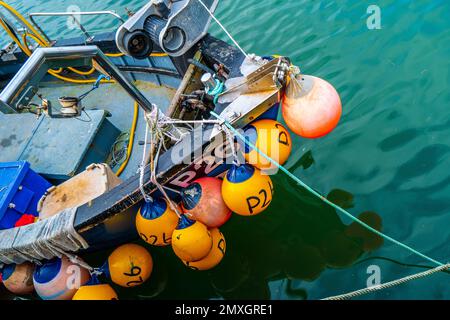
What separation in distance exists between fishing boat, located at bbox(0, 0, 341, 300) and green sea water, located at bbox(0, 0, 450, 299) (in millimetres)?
1076

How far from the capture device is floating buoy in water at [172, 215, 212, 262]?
385 cm

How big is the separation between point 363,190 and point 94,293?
3370mm

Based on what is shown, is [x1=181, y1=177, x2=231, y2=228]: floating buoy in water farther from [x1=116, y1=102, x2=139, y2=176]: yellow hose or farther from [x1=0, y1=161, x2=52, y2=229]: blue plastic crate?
[x1=0, y1=161, x2=52, y2=229]: blue plastic crate

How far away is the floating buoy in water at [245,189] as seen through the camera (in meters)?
3.77

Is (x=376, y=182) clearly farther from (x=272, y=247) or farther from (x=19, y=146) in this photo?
(x=19, y=146)

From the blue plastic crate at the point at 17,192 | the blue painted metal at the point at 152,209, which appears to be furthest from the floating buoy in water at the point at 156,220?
the blue plastic crate at the point at 17,192

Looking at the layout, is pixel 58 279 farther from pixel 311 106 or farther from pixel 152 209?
pixel 311 106

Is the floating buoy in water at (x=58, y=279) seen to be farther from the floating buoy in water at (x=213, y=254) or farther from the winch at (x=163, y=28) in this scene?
the winch at (x=163, y=28)

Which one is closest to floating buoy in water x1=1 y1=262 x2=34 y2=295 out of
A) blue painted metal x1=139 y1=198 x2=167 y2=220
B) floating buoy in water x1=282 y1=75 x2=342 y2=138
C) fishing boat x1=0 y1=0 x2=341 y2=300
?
fishing boat x1=0 y1=0 x2=341 y2=300

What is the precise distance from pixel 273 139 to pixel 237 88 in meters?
0.78

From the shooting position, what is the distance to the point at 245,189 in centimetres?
375

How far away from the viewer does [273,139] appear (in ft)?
12.4

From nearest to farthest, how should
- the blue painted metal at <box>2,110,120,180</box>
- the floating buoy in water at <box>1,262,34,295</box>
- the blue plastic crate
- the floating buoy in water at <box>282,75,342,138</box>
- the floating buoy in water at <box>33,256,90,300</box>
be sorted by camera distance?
the floating buoy in water at <box>282,75,342,138</box> < the floating buoy in water at <box>33,256,90,300</box> < the floating buoy in water at <box>1,262,34,295</box> < the blue plastic crate < the blue painted metal at <box>2,110,120,180</box>

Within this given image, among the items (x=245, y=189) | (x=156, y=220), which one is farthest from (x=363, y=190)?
(x=156, y=220)
